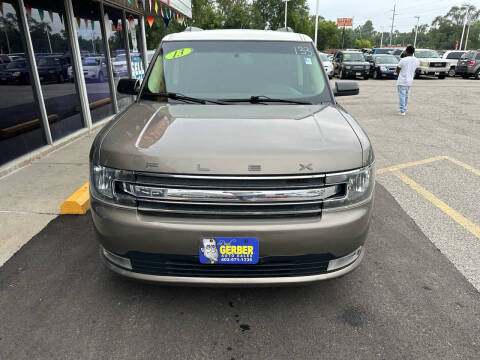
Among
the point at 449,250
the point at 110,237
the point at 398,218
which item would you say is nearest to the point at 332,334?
the point at 110,237

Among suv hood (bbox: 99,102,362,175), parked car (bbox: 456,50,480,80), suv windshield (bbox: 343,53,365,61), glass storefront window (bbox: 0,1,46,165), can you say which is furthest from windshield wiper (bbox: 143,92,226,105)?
parked car (bbox: 456,50,480,80)

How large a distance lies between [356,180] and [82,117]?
277 inches

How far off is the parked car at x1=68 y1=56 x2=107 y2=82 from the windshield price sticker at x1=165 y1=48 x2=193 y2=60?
472cm

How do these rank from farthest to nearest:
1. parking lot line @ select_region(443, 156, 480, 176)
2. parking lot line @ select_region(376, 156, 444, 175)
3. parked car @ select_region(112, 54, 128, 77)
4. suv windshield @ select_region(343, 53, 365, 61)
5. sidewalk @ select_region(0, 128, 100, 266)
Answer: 1. suv windshield @ select_region(343, 53, 365, 61)
2. parked car @ select_region(112, 54, 128, 77)
3. parking lot line @ select_region(376, 156, 444, 175)
4. parking lot line @ select_region(443, 156, 480, 176)
5. sidewalk @ select_region(0, 128, 100, 266)

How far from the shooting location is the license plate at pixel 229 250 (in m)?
2.20

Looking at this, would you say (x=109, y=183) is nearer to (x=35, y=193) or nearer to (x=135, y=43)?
(x=35, y=193)

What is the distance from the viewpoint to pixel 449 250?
3512 millimetres

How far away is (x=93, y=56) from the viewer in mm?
8594

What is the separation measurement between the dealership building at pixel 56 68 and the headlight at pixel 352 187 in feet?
15.9

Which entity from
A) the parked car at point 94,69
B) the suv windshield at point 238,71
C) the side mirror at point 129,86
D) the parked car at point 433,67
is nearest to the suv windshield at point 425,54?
the parked car at point 433,67

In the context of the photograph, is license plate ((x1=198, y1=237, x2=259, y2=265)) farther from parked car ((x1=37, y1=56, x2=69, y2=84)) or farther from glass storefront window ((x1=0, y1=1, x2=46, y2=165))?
parked car ((x1=37, y1=56, x2=69, y2=84))

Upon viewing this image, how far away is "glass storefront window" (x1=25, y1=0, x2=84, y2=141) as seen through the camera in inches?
252

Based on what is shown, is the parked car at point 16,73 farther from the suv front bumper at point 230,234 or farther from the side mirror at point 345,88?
the side mirror at point 345,88

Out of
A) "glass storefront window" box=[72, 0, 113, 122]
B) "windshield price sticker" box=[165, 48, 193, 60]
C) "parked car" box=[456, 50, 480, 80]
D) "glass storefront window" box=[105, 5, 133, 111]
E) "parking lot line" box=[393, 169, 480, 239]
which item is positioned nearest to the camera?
"windshield price sticker" box=[165, 48, 193, 60]
